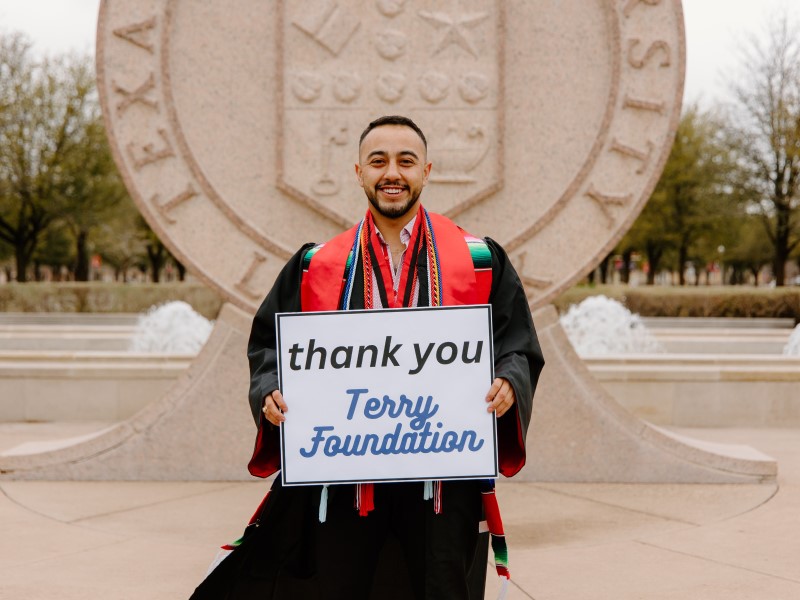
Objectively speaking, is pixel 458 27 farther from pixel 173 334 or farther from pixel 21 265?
pixel 21 265

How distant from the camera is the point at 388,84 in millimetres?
5664

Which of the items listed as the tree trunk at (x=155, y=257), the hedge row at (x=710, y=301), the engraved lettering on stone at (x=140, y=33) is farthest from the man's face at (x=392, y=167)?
the tree trunk at (x=155, y=257)

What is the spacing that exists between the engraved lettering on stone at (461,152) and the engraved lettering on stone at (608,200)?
0.65 m

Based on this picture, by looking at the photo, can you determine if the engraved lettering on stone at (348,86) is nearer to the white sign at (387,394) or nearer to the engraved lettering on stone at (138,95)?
Answer: the engraved lettering on stone at (138,95)

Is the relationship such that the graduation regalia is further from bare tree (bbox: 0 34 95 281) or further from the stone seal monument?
bare tree (bbox: 0 34 95 281)

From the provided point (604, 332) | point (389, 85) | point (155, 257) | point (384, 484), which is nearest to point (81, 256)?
point (155, 257)

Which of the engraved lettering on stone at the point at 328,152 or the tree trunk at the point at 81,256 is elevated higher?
the engraved lettering on stone at the point at 328,152

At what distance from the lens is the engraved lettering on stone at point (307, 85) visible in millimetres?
5668

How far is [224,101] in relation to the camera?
5699 millimetres

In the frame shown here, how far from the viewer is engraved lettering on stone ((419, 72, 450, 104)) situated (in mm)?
5668

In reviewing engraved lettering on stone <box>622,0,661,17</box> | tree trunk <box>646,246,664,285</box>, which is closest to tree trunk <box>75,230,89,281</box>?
tree trunk <box>646,246,664,285</box>

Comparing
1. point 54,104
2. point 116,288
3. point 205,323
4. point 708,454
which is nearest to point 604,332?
point 205,323

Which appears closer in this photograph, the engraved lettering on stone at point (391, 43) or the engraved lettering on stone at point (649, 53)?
the engraved lettering on stone at point (649, 53)

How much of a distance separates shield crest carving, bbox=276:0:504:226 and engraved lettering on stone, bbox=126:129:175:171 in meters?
0.62
